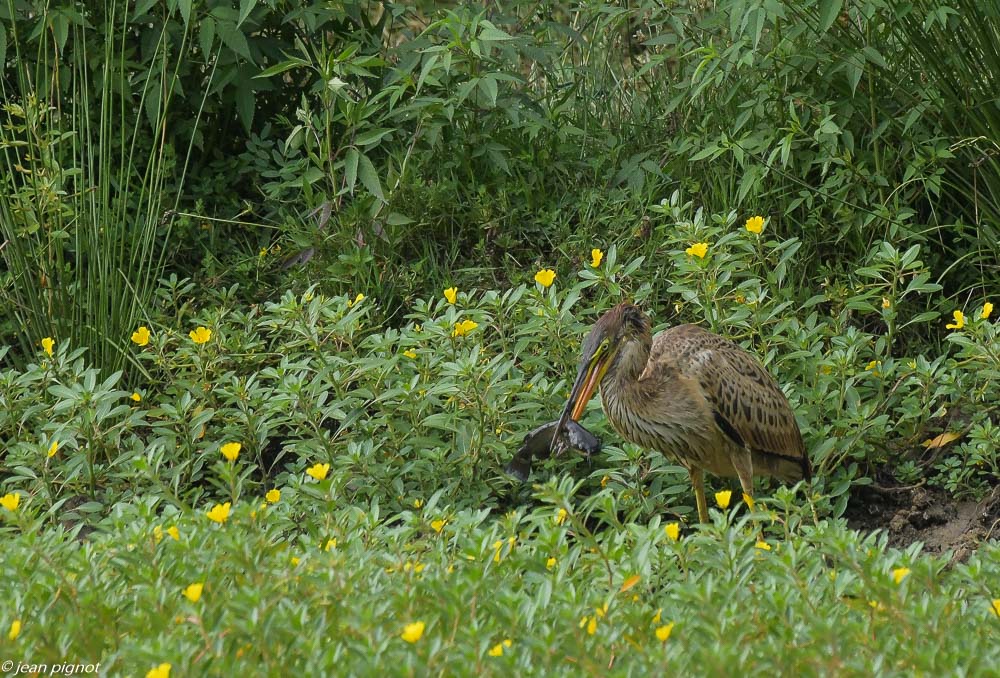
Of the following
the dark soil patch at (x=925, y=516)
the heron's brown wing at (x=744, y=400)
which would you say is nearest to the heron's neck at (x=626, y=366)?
the heron's brown wing at (x=744, y=400)

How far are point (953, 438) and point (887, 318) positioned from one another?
1.66 feet

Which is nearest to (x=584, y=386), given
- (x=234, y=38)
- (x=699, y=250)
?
(x=699, y=250)

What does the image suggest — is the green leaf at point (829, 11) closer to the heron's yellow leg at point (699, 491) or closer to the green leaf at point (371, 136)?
the heron's yellow leg at point (699, 491)

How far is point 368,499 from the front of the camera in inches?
188

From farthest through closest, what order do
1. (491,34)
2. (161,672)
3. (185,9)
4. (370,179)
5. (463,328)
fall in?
1. (370,179)
2. (491,34)
3. (185,9)
4. (463,328)
5. (161,672)

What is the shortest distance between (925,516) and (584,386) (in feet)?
4.27

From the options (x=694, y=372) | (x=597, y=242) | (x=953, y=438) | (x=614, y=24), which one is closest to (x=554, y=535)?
(x=694, y=372)

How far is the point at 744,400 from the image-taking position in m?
4.68

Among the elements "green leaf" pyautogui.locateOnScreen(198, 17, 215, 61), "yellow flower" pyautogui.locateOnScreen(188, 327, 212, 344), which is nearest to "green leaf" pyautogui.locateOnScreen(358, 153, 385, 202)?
"green leaf" pyautogui.locateOnScreen(198, 17, 215, 61)

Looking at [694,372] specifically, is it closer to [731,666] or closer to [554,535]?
[554,535]

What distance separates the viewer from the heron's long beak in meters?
4.59

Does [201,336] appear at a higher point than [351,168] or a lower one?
lower

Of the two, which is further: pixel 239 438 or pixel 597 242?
pixel 597 242

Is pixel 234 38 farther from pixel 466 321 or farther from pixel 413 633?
pixel 413 633
